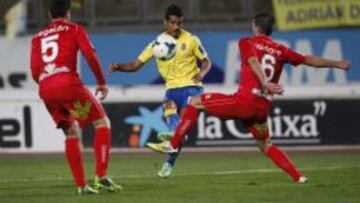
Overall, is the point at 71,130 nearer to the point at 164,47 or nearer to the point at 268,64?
the point at 268,64

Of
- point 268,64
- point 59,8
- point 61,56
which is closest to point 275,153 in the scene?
point 268,64

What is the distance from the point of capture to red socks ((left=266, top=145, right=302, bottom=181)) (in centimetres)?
1181

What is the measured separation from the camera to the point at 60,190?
37.8ft

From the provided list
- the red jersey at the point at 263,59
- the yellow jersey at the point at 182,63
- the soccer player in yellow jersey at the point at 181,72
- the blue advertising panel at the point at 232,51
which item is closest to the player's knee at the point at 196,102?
the red jersey at the point at 263,59

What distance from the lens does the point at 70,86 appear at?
1074cm

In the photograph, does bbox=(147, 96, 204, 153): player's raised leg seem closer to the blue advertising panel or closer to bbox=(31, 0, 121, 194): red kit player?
bbox=(31, 0, 121, 194): red kit player

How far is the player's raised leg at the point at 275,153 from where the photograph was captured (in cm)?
1183

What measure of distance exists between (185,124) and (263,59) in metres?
1.31

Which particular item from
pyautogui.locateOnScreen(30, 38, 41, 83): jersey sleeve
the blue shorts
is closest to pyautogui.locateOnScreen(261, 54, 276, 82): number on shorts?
the blue shorts

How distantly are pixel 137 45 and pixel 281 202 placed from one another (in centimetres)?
1326

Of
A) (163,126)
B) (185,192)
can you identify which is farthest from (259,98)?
(163,126)

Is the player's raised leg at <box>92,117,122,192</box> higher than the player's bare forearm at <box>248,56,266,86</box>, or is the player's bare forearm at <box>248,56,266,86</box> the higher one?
the player's bare forearm at <box>248,56,266,86</box>

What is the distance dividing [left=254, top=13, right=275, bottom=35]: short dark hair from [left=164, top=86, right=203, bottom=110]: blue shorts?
7.34 feet

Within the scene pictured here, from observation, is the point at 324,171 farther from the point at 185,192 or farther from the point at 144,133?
the point at 144,133
